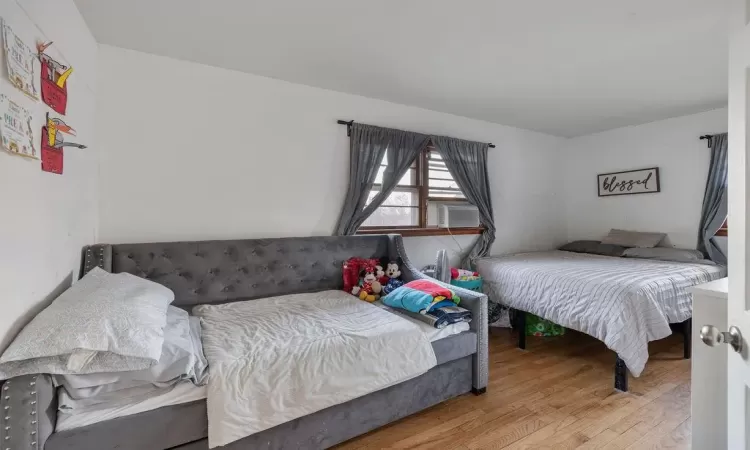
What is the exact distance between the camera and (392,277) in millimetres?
2852

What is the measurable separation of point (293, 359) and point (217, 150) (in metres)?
1.76

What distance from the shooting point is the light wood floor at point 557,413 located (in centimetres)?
183

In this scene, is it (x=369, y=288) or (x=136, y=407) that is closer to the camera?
(x=136, y=407)

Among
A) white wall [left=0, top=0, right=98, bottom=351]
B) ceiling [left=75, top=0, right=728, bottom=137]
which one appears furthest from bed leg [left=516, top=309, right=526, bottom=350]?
white wall [left=0, top=0, right=98, bottom=351]

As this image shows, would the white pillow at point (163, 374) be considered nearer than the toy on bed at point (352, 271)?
Yes

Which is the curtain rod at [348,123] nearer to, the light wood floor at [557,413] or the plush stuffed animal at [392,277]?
the plush stuffed animal at [392,277]

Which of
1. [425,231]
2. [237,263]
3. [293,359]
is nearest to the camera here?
[293,359]

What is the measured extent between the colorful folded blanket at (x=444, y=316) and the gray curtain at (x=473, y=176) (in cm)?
166

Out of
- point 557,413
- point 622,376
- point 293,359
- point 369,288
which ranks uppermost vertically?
point 369,288

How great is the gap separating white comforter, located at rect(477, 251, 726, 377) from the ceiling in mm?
1579

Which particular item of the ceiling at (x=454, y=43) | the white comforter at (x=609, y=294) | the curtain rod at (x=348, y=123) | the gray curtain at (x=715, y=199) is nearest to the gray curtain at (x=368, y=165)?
the curtain rod at (x=348, y=123)

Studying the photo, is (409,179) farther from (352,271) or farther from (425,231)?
(352,271)

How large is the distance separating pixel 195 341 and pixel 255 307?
0.64 m

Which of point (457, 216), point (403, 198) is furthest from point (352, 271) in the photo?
point (457, 216)
